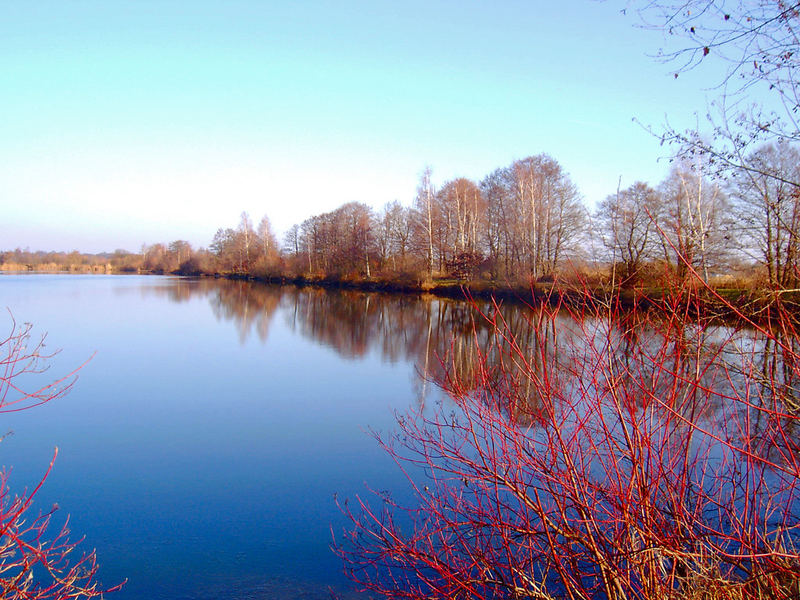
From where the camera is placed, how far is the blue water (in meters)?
4.32

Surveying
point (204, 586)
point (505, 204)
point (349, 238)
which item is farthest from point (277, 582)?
point (349, 238)

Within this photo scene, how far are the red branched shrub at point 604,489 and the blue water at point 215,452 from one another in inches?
23.0

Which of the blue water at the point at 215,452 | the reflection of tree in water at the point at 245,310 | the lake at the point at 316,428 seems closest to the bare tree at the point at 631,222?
the lake at the point at 316,428

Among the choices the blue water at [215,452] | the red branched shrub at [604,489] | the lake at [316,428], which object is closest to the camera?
the red branched shrub at [604,489]

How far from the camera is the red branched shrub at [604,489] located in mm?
2168

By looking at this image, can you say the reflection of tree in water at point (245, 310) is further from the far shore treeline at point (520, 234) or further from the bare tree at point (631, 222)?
the bare tree at point (631, 222)

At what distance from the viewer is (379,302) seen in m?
26.8

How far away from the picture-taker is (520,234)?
25.6m

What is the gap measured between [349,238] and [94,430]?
34.4 meters

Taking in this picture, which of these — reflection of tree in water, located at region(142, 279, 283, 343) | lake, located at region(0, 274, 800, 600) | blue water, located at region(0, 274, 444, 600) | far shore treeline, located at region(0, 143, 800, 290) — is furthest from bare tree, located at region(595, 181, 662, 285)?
reflection of tree in water, located at region(142, 279, 283, 343)

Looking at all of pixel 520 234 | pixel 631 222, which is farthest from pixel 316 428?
pixel 520 234

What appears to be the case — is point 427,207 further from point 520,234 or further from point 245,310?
point 245,310

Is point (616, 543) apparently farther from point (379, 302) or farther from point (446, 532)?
point (379, 302)

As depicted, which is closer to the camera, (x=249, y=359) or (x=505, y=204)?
(x=249, y=359)
